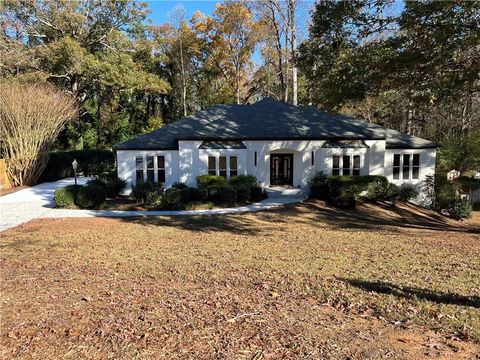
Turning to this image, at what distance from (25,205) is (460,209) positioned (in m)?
20.4

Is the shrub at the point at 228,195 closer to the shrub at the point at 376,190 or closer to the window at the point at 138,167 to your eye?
the window at the point at 138,167

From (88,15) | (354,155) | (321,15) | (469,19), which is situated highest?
(88,15)

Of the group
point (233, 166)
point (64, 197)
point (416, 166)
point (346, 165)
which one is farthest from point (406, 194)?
point (64, 197)

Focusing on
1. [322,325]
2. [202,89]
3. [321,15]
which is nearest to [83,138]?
[202,89]

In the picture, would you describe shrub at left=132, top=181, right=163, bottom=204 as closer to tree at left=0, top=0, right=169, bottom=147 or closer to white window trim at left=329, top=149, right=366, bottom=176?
white window trim at left=329, top=149, right=366, bottom=176

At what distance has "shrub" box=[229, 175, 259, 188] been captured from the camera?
18.6 metres

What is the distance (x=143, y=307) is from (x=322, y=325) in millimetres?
2530

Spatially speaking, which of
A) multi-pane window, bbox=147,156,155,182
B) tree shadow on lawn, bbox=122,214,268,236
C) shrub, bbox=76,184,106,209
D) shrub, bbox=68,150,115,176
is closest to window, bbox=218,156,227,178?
multi-pane window, bbox=147,156,155,182

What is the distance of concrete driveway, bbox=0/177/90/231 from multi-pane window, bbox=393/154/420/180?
1786 cm

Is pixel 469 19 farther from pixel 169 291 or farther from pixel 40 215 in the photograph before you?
pixel 40 215

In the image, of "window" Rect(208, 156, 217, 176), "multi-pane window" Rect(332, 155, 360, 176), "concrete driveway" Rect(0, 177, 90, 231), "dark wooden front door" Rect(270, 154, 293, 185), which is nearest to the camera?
"concrete driveway" Rect(0, 177, 90, 231)

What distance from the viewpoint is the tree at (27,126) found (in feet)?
67.2

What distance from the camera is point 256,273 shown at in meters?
7.33

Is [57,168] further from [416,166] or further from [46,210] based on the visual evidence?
[416,166]
